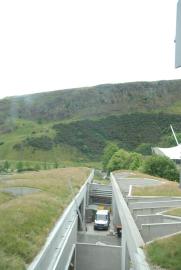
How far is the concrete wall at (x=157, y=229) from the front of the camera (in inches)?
581

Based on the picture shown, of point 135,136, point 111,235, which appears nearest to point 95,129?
point 135,136

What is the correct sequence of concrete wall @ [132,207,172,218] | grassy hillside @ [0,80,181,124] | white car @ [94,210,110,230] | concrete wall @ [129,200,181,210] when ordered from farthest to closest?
grassy hillside @ [0,80,181,124] → white car @ [94,210,110,230] → concrete wall @ [129,200,181,210] → concrete wall @ [132,207,172,218]

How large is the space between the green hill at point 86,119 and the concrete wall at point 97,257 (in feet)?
282

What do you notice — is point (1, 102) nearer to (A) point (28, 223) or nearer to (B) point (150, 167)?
(B) point (150, 167)

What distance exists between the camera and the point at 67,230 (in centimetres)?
2109

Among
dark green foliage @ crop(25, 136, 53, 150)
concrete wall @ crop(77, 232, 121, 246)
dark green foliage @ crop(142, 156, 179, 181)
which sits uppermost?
dark green foliage @ crop(25, 136, 53, 150)

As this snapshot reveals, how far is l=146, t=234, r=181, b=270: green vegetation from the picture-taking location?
35.3 feet

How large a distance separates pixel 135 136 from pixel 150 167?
77.6 meters

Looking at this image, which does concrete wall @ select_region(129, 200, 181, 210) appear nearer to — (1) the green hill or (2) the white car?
(2) the white car

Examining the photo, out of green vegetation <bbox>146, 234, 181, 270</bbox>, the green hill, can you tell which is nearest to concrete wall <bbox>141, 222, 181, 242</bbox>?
green vegetation <bbox>146, 234, 181, 270</bbox>

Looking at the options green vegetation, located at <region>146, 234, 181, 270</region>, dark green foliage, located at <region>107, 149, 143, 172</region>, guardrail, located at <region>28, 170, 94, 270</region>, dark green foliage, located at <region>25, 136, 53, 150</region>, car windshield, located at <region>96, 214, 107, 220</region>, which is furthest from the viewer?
dark green foliage, located at <region>25, 136, 53, 150</region>

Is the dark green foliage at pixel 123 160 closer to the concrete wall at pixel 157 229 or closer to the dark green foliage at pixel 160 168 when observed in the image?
the dark green foliage at pixel 160 168

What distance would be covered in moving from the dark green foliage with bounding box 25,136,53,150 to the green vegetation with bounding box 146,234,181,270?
103m

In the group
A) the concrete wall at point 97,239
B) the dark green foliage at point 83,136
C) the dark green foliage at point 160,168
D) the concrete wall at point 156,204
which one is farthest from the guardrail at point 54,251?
the dark green foliage at point 83,136
